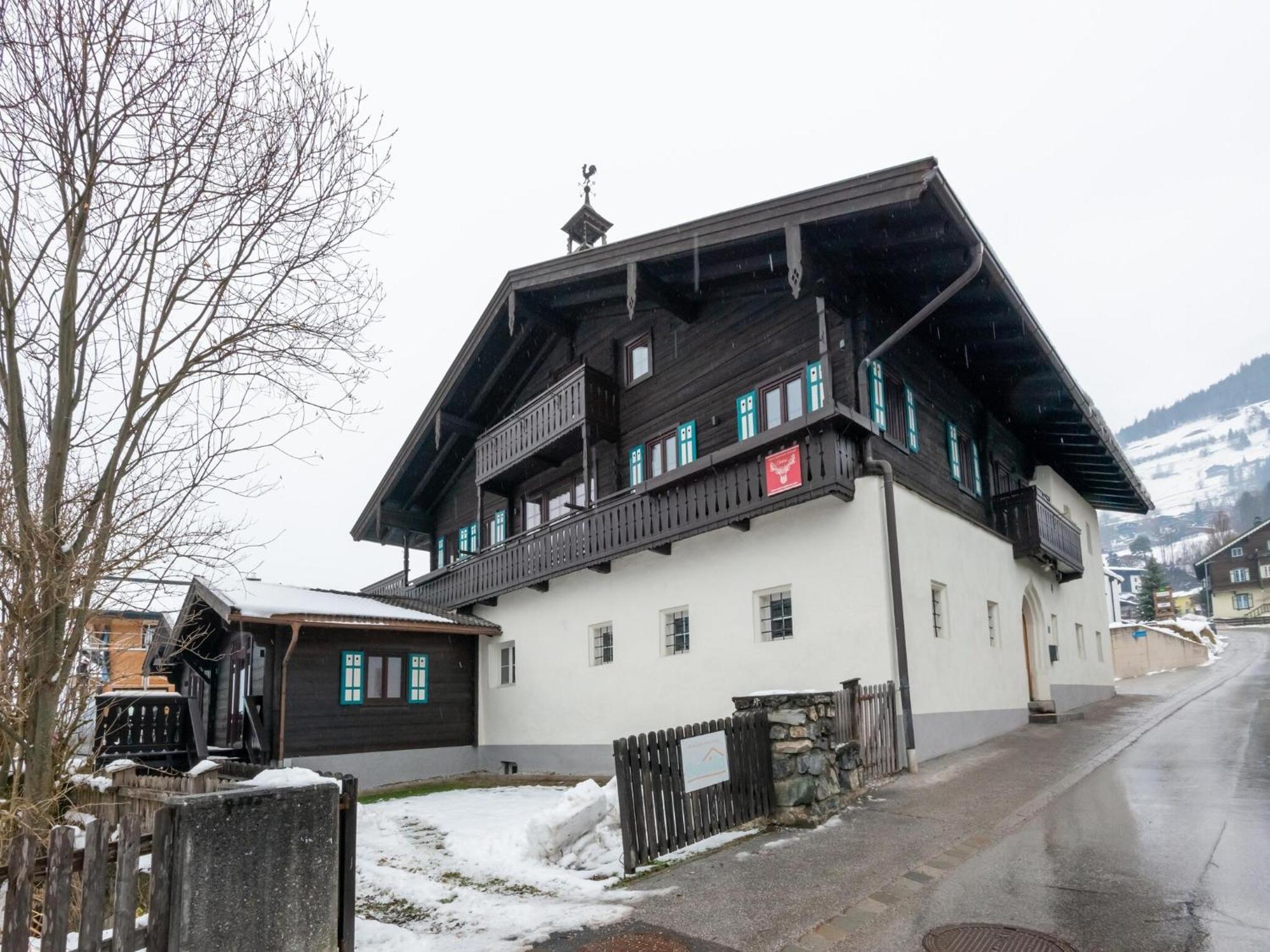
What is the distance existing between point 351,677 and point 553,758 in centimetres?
450

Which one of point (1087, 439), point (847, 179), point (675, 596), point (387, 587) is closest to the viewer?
point (847, 179)

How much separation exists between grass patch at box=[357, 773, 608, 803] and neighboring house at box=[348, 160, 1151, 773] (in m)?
0.50

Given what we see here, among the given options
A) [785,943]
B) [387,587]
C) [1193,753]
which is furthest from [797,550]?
[387,587]

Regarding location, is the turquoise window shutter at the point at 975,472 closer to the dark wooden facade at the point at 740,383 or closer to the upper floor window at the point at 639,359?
the dark wooden facade at the point at 740,383

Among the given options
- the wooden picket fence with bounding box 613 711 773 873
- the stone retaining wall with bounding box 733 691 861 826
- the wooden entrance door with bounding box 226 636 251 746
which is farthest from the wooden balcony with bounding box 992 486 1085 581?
the wooden entrance door with bounding box 226 636 251 746

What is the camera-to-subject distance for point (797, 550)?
528 inches

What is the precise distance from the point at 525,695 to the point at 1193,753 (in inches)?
485

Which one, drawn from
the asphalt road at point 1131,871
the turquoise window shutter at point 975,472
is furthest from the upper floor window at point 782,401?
the asphalt road at point 1131,871

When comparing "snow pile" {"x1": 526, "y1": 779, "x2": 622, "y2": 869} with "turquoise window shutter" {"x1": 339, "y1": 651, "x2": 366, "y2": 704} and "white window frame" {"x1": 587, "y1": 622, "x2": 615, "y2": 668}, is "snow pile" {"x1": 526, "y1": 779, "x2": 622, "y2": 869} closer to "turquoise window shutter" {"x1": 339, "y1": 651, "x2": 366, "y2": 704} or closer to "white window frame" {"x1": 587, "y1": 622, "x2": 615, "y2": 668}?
"white window frame" {"x1": 587, "y1": 622, "x2": 615, "y2": 668}

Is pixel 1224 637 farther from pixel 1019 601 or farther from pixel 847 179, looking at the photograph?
pixel 847 179

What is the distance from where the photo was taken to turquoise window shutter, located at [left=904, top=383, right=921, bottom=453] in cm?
1473

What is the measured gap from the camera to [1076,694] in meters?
21.1

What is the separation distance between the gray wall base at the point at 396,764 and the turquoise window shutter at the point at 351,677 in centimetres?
110

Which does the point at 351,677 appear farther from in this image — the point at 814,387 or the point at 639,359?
the point at 814,387
